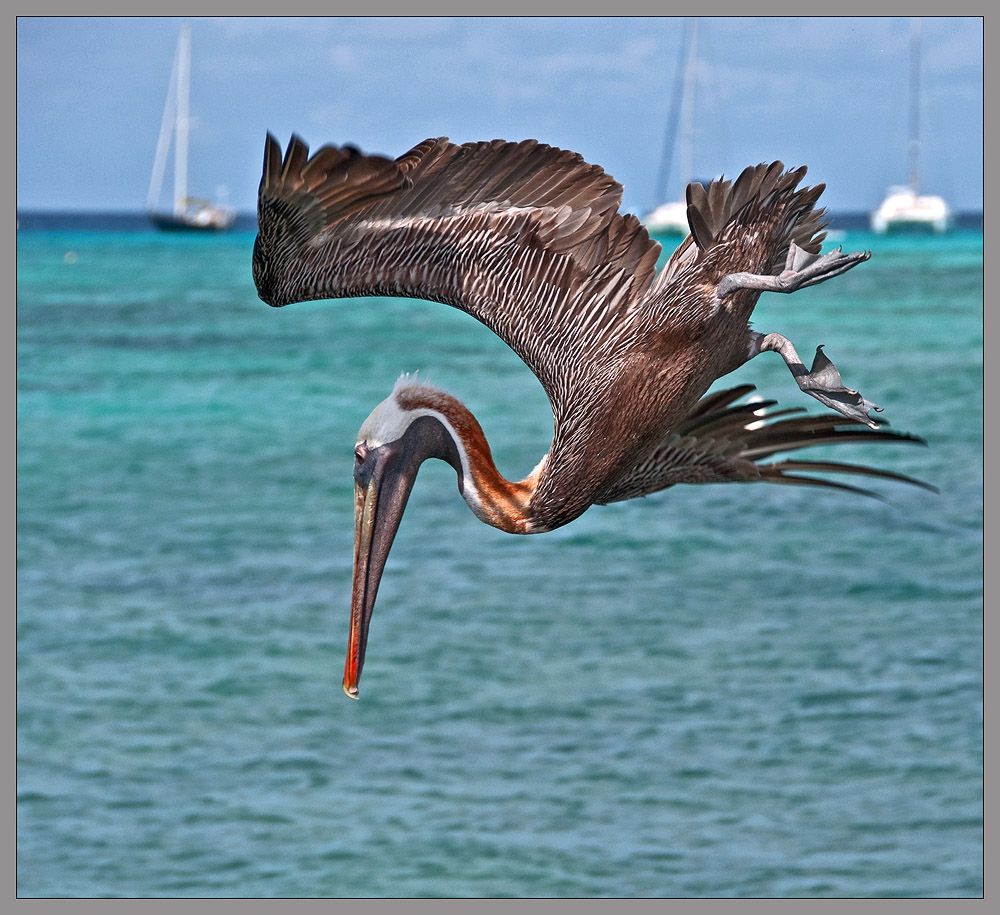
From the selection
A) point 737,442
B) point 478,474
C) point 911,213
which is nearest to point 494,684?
point 737,442

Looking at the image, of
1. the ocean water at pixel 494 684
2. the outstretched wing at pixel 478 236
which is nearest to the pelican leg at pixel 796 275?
the outstretched wing at pixel 478 236

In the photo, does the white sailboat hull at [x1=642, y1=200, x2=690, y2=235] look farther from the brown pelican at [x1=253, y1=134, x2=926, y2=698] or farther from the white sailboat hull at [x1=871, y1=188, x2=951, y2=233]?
the brown pelican at [x1=253, y1=134, x2=926, y2=698]

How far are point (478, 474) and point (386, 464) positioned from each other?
0.98ft

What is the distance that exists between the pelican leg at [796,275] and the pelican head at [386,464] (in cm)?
99

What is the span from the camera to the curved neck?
5957 mm

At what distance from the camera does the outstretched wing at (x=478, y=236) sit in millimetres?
5883

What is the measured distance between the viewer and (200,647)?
1068 inches

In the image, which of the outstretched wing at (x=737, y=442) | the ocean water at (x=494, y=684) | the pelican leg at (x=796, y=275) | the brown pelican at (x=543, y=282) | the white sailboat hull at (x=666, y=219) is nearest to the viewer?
the pelican leg at (x=796, y=275)

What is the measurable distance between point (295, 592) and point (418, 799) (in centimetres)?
705

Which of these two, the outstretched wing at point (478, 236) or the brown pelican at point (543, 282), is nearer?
the brown pelican at point (543, 282)

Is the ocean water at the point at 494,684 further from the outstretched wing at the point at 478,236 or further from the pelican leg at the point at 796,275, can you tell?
the pelican leg at the point at 796,275

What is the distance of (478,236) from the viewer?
601 cm

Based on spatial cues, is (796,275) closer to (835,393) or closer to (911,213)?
(835,393)

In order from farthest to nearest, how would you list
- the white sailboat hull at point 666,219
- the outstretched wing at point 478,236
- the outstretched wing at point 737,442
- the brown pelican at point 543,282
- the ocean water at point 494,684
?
the white sailboat hull at point 666,219 → the ocean water at point 494,684 → the outstretched wing at point 737,442 → the outstretched wing at point 478,236 → the brown pelican at point 543,282
